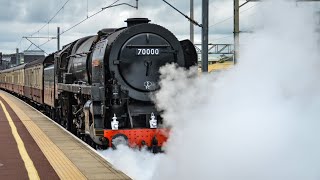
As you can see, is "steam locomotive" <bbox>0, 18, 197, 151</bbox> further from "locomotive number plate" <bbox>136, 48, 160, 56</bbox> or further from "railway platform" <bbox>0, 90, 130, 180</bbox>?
"railway platform" <bbox>0, 90, 130, 180</bbox>

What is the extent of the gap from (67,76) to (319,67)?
449 inches

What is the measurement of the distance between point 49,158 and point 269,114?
6.69 metres

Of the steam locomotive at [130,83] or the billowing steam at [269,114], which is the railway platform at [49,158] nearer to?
the steam locomotive at [130,83]

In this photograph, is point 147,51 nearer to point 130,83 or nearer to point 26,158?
point 130,83

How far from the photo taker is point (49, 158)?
32.3ft

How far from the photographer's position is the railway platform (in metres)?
8.12

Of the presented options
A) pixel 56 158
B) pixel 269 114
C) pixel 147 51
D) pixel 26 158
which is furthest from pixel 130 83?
pixel 269 114

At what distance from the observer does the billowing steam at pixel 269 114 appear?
3850 millimetres

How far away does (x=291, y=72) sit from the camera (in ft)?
13.0

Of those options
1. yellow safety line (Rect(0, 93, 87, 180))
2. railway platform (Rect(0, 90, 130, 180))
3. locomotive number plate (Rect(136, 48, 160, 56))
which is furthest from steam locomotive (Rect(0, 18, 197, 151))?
yellow safety line (Rect(0, 93, 87, 180))

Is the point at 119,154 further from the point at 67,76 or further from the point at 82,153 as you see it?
the point at 67,76

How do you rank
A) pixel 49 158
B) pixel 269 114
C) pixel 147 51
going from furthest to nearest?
pixel 147 51 → pixel 49 158 → pixel 269 114

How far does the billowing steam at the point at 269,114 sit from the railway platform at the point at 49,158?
3.27 metres

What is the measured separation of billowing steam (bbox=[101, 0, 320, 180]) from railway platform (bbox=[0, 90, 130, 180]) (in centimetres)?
327
